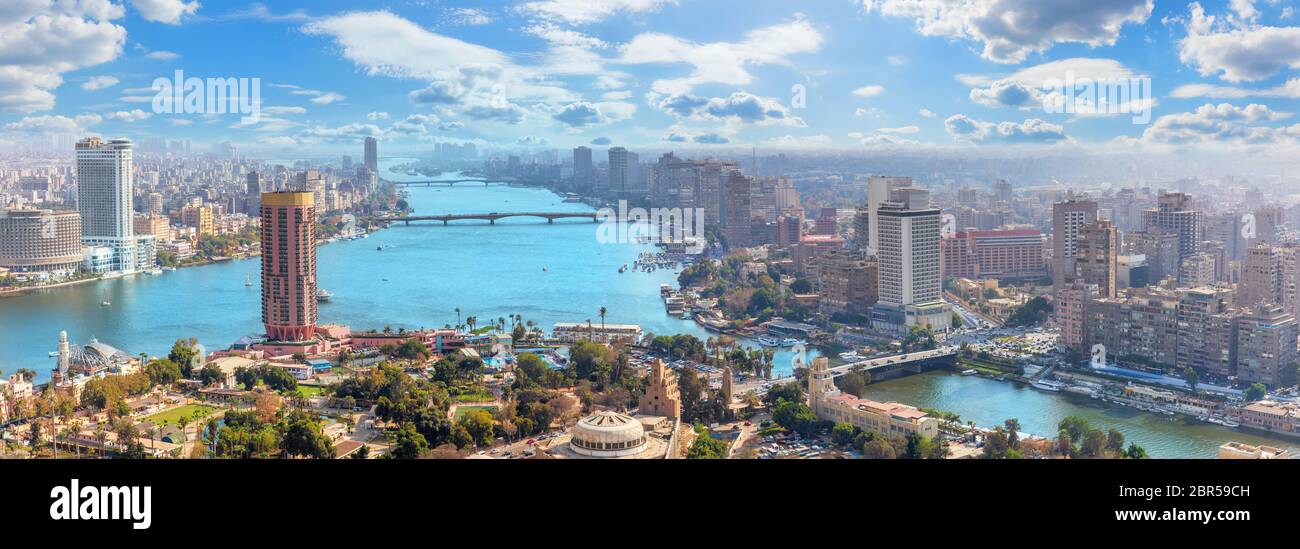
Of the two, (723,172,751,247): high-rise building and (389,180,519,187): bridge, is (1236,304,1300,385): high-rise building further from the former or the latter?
(389,180,519,187): bridge

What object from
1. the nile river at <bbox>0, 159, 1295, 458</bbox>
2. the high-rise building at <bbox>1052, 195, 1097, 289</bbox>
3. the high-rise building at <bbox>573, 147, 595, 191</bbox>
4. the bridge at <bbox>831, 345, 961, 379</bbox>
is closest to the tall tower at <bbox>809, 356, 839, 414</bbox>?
the nile river at <bbox>0, 159, 1295, 458</bbox>

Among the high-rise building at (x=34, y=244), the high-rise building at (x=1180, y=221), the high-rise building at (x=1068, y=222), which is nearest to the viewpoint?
the high-rise building at (x=1180, y=221)

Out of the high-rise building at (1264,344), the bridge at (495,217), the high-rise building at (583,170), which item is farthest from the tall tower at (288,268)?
the high-rise building at (583,170)

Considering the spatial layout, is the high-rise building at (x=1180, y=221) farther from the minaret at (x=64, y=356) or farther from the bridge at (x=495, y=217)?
the bridge at (x=495, y=217)

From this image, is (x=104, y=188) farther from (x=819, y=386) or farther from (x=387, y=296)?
(x=819, y=386)

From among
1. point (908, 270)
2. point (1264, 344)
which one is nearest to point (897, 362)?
point (908, 270)

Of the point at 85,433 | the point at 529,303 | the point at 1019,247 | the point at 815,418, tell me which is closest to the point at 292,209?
the point at 529,303

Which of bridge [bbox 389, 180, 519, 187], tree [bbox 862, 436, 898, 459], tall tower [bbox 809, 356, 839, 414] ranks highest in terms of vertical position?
bridge [bbox 389, 180, 519, 187]
